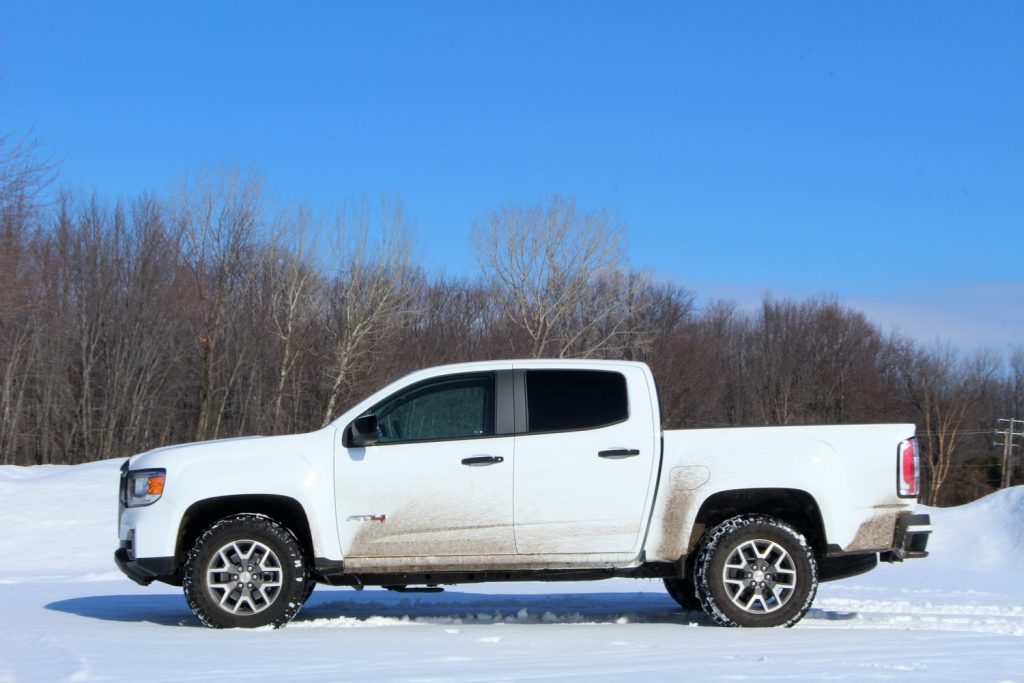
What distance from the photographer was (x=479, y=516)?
7.65m

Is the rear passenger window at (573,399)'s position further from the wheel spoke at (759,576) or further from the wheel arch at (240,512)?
the wheel arch at (240,512)

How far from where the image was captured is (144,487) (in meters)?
7.82

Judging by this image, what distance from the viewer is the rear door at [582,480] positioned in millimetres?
7668

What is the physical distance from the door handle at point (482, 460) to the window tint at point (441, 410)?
0.21 metres

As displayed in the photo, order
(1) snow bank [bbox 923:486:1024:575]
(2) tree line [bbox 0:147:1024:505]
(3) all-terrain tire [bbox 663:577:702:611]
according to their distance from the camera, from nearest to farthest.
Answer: (3) all-terrain tire [bbox 663:577:702:611]
(1) snow bank [bbox 923:486:1024:575]
(2) tree line [bbox 0:147:1024:505]

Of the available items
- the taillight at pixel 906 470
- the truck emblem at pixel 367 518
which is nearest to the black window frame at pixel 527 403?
the truck emblem at pixel 367 518

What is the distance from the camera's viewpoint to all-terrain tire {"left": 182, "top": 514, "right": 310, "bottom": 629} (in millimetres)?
7590

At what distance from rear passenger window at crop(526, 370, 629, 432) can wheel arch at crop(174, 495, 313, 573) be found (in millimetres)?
1831

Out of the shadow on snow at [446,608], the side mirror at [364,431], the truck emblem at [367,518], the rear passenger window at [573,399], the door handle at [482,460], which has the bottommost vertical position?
the shadow on snow at [446,608]

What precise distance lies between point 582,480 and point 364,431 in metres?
1.61

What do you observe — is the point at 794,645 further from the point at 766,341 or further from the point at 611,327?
the point at 766,341

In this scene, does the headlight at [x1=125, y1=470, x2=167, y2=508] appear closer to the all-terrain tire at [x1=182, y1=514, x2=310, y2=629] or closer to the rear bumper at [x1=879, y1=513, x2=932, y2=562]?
the all-terrain tire at [x1=182, y1=514, x2=310, y2=629]

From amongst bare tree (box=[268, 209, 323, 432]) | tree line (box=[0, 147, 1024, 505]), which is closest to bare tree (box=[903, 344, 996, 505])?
tree line (box=[0, 147, 1024, 505])

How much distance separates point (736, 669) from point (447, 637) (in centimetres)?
214
